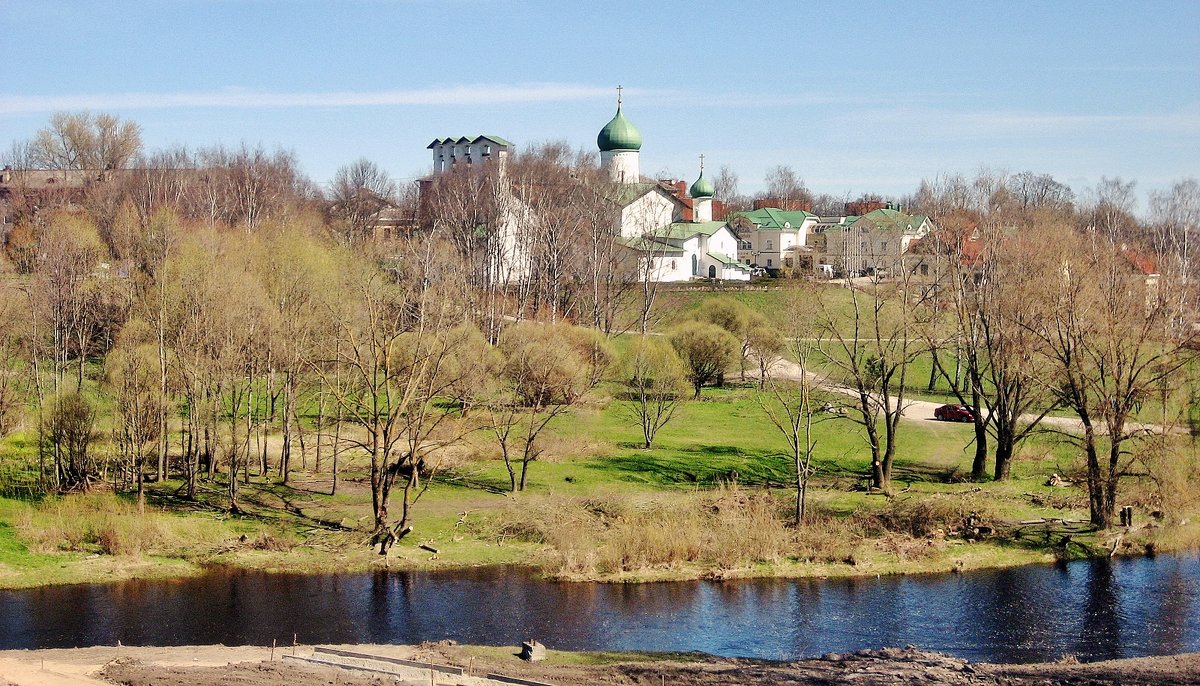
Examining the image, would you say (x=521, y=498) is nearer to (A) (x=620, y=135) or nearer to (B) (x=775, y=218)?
(A) (x=620, y=135)

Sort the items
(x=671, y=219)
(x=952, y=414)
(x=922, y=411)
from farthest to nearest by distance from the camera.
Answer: (x=671, y=219), (x=922, y=411), (x=952, y=414)

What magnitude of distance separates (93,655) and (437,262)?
29586 millimetres

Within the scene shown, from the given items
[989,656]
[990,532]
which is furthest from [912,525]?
[989,656]

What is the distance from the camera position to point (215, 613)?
27453 mm

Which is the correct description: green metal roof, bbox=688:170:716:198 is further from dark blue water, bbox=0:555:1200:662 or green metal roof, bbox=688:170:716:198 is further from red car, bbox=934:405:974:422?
dark blue water, bbox=0:555:1200:662

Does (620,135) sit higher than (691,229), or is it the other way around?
(620,135)

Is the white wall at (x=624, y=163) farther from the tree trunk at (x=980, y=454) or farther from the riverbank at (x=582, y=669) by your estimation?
the riverbank at (x=582, y=669)

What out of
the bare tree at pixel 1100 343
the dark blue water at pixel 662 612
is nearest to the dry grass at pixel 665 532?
the dark blue water at pixel 662 612

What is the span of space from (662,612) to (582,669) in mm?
5209

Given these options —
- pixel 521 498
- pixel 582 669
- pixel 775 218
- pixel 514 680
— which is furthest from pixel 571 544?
pixel 775 218

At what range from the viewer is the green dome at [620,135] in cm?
9188

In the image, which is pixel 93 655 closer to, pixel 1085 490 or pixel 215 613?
pixel 215 613

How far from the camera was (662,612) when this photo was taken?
28.0 metres

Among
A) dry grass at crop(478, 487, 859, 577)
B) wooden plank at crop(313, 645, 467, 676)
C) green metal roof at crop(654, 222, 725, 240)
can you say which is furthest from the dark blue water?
green metal roof at crop(654, 222, 725, 240)
